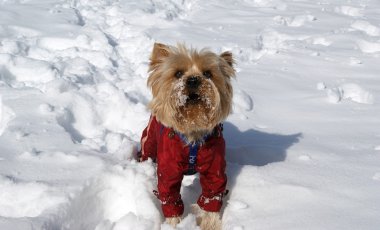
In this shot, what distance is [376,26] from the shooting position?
7246 mm

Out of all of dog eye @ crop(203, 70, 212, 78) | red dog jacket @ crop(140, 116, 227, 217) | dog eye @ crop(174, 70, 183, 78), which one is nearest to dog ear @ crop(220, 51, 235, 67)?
dog eye @ crop(203, 70, 212, 78)

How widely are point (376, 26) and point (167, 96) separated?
5.66m

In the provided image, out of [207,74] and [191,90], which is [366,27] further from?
[191,90]

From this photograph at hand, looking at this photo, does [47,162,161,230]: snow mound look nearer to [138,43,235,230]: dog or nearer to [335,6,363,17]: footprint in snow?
[138,43,235,230]: dog

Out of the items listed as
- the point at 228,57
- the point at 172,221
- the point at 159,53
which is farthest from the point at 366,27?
the point at 172,221

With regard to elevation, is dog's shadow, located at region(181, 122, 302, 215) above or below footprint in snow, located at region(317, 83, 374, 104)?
below

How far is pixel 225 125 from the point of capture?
450 cm

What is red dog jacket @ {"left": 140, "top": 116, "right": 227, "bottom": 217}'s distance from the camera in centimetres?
296

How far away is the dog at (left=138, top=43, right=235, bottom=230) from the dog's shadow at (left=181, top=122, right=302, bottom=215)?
11.4 inches

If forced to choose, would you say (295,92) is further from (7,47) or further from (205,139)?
(7,47)

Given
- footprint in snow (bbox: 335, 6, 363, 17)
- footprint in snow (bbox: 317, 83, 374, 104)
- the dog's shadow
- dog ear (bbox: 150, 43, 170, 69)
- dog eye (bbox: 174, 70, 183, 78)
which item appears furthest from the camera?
footprint in snow (bbox: 335, 6, 363, 17)

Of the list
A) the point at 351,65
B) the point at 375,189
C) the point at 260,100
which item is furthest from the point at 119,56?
the point at 375,189

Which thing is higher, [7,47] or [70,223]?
[70,223]

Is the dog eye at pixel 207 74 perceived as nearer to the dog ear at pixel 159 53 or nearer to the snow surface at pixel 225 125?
the dog ear at pixel 159 53
